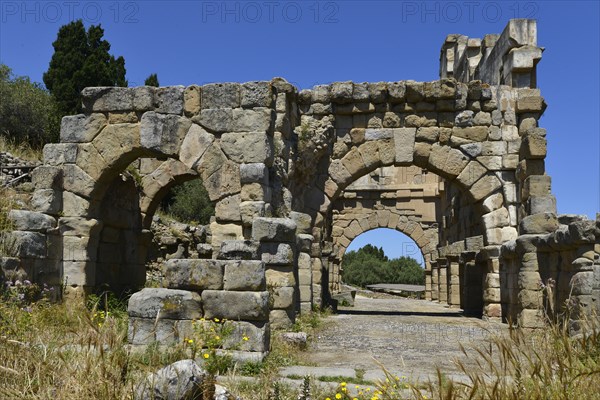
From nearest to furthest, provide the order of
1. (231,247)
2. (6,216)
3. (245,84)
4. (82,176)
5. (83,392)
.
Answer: (83,392) → (231,247) → (6,216) → (245,84) → (82,176)

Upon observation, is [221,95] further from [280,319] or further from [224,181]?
[280,319]

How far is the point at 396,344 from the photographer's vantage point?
299 inches

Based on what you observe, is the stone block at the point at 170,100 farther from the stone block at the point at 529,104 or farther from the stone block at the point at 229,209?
Answer: the stone block at the point at 529,104

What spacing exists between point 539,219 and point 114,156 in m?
6.53

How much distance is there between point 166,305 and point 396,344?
3.24 metres

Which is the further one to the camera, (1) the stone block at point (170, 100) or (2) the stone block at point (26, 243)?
(1) the stone block at point (170, 100)

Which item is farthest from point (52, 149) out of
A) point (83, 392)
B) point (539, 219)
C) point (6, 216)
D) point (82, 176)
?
point (539, 219)

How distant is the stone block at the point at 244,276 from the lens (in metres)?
5.62

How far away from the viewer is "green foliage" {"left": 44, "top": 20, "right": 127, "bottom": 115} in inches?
878

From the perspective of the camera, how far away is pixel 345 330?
9109 millimetres

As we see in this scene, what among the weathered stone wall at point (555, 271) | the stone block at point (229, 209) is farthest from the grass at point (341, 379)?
the stone block at point (229, 209)

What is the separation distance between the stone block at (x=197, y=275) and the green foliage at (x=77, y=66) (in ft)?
57.9

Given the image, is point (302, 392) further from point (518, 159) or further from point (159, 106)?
point (518, 159)

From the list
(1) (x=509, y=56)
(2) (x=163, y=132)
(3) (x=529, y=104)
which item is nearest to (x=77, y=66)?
(2) (x=163, y=132)
